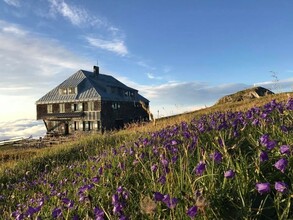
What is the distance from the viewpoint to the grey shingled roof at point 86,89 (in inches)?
2061

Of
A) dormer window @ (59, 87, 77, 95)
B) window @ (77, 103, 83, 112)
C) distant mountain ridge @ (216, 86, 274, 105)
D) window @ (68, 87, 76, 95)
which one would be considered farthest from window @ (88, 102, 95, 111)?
distant mountain ridge @ (216, 86, 274, 105)

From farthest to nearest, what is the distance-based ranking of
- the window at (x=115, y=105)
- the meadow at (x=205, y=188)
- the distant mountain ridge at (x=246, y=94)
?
the window at (x=115, y=105) → the distant mountain ridge at (x=246, y=94) → the meadow at (x=205, y=188)

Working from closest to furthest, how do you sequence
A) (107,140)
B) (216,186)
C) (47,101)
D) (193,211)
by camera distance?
(193,211) → (216,186) → (107,140) → (47,101)

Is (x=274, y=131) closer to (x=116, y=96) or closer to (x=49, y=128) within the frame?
(x=116, y=96)

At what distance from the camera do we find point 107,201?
12.7 feet

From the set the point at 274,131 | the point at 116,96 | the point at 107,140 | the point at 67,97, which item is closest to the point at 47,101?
the point at 67,97

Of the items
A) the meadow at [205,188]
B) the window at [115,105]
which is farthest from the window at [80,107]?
the meadow at [205,188]

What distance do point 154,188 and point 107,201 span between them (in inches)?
27.2

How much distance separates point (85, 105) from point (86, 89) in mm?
2542

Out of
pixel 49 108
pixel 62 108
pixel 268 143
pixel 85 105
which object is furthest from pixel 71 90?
pixel 268 143

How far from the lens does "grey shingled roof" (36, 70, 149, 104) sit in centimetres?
5234

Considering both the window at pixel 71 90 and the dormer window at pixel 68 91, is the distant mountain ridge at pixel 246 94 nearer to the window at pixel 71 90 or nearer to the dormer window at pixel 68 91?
the dormer window at pixel 68 91

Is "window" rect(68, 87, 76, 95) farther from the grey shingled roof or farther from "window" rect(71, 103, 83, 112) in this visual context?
"window" rect(71, 103, 83, 112)

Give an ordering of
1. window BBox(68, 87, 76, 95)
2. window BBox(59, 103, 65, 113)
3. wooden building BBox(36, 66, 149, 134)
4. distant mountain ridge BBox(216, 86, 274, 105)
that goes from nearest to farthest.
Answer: distant mountain ridge BBox(216, 86, 274, 105) < wooden building BBox(36, 66, 149, 134) < window BBox(68, 87, 76, 95) < window BBox(59, 103, 65, 113)
